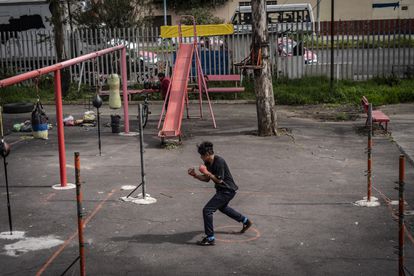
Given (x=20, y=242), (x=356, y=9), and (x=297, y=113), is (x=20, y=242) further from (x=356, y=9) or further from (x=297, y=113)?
(x=356, y=9)

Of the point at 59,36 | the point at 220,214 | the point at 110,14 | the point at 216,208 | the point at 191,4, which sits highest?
the point at 191,4

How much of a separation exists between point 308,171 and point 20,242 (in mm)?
6072

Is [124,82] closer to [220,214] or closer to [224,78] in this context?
[224,78]

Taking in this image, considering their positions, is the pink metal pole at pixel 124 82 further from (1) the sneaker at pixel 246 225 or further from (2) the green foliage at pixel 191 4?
(2) the green foliage at pixel 191 4

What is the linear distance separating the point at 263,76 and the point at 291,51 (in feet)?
24.1

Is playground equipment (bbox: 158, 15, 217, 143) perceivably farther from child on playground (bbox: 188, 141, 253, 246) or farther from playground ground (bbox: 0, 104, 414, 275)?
child on playground (bbox: 188, 141, 253, 246)

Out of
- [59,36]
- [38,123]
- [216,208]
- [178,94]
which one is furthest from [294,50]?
[216,208]

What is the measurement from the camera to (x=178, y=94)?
16750 mm

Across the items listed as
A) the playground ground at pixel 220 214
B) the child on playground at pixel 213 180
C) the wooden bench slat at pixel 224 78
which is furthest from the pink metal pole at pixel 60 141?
the wooden bench slat at pixel 224 78

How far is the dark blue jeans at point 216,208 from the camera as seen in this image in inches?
326

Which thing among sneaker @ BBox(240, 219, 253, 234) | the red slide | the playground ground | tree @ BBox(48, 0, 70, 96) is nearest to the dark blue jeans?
sneaker @ BBox(240, 219, 253, 234)

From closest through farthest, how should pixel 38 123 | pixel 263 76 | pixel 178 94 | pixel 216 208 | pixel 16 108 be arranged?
pixel 216 208 → pixel 38 123 → pixel 263 76 → pixel 178 94 → pixel 16 108

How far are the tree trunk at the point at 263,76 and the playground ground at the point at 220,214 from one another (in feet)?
1.55

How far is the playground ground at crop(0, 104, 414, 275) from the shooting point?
779cm
